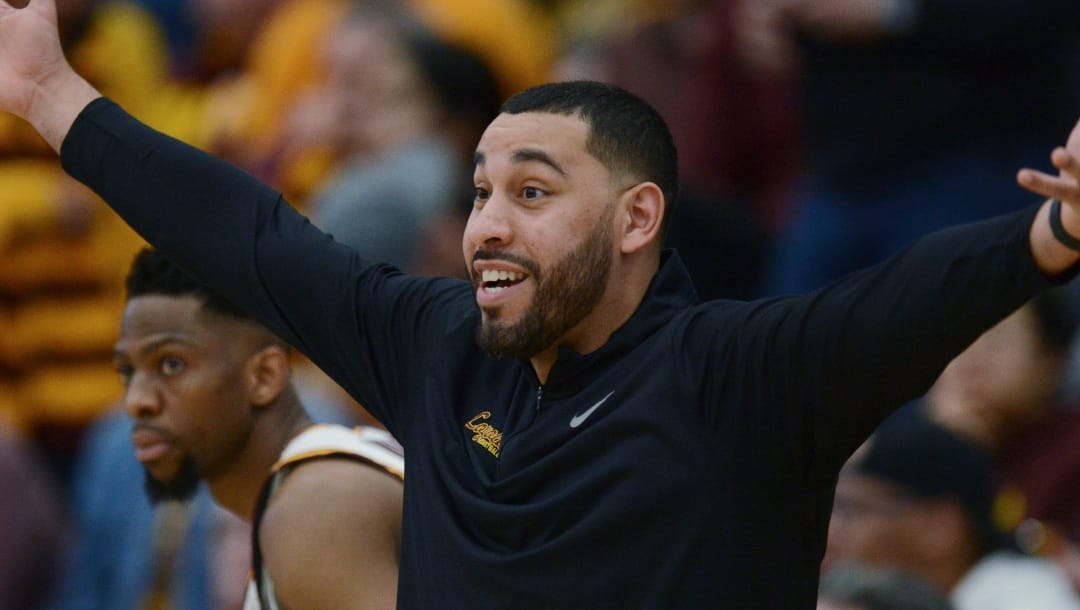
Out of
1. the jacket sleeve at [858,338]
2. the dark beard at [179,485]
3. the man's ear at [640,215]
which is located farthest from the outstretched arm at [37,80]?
the jacket sleeve at [858,338]

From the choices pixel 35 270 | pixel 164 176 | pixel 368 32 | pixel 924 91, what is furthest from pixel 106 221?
pixel 164 176

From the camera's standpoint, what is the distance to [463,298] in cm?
371

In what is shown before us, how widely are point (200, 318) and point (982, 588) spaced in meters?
2.34

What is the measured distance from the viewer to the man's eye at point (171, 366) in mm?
4387

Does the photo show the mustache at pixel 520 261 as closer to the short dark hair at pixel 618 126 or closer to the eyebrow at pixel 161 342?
the short dark hair at pixel 618 126

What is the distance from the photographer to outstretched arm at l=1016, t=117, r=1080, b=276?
9.05 ft

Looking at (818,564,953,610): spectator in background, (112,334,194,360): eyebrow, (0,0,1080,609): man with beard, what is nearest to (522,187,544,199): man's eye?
(0,0,1080,609): man with beard

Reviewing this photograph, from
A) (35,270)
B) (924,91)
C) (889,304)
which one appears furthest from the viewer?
(35,270)

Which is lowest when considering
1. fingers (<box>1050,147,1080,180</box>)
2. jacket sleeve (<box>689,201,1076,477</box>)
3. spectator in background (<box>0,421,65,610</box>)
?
spectator in background (<box>0,421,65,610</box>)

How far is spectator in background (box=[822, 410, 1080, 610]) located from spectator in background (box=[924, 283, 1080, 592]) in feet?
1.17

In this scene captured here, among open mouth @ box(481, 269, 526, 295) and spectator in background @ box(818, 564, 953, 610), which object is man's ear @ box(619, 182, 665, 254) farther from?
spectator in background @ box(818, 564, 953, 610)

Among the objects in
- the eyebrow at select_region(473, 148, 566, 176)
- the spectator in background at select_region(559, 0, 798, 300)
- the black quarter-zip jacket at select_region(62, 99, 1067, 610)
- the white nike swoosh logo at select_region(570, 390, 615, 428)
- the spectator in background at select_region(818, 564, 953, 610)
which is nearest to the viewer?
the black quarter-zip jacket at select_region(62, 99, 1067, 610)

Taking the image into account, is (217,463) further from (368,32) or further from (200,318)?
(368,32)

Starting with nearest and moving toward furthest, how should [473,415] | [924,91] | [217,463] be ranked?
[473,415]
[217,463]
[924,91]
